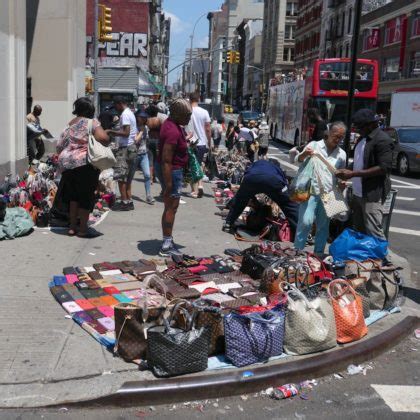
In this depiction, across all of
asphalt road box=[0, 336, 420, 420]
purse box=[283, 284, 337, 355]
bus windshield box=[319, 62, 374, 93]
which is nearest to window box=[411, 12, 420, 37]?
bus windshield box=[319, 62, 374, 93]

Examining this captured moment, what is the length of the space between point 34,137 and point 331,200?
25.6ft

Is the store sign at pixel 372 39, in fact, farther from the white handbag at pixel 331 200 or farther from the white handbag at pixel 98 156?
the white handbag at pixel 98 156

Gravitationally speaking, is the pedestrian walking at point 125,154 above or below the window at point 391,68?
below

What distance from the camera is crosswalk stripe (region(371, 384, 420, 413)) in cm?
379

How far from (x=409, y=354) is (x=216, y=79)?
160 meters

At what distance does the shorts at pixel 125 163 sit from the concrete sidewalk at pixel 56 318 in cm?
100

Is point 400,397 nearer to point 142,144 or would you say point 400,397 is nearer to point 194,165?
point 194,165

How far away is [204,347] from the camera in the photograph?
393 cm

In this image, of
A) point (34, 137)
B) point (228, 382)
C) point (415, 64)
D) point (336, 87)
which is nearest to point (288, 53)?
point (415, 64)

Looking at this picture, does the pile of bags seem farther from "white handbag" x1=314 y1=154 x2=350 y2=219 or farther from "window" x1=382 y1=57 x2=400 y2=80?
"window" x1=382 y1=57 x2=400 y2=80

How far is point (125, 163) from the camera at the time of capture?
9492 millimetres

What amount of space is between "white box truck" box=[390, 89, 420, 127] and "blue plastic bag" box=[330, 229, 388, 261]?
78.6ft

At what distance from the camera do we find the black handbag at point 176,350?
3824mm

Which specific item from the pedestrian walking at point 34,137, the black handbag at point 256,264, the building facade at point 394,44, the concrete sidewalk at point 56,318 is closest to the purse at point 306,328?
the concrete sidewalk at point 56,318
